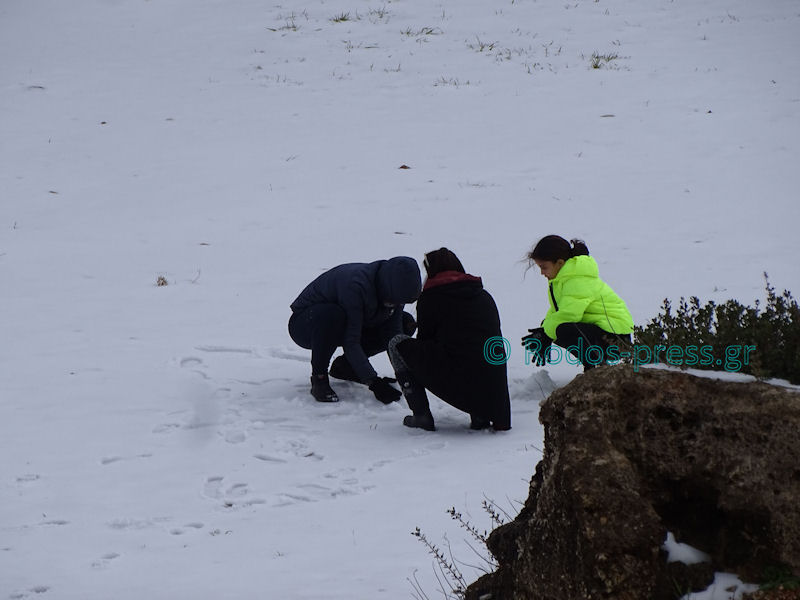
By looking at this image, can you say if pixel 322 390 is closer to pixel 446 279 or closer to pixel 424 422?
pixel 424 422

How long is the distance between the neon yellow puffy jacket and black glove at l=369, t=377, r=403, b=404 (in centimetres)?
133

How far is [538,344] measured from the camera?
7.15 meters

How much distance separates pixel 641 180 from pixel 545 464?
34.1 feet

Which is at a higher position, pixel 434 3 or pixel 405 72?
pixel 434 3

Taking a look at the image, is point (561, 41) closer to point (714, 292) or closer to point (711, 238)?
point (711, 238)

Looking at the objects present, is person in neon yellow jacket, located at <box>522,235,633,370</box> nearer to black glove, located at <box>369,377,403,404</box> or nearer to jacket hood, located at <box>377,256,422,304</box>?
jacket hood, located at <box>377,256,422,304</box>

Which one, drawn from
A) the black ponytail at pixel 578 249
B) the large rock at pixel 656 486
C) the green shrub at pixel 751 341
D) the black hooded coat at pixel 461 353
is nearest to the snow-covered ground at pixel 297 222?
the black hooded coat at pixel 461 353

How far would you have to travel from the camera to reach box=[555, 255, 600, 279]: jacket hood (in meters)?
6.82

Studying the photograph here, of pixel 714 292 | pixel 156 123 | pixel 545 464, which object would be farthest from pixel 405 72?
pixel 545 464

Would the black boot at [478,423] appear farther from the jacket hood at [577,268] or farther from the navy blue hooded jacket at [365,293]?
the jacket hood at [577,268]

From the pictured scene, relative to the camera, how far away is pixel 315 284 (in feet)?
23.9

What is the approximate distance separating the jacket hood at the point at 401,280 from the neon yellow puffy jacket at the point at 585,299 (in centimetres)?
108

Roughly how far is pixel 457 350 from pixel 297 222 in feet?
19.5

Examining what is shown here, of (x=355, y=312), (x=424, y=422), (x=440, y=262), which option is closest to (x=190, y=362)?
(x=355, y=312)
